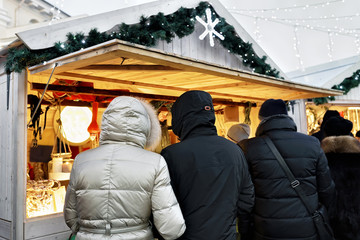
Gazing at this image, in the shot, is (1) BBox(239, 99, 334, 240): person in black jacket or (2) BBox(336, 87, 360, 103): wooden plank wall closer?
(1) BBox(239, 99, 334, 240): person in black jacket

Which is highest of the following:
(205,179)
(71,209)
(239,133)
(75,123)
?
(75,123)

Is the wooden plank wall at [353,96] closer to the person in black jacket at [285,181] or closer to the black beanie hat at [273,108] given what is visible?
the black beanie hat at [273,108]

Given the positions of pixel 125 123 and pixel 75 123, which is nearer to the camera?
pixel 125 123

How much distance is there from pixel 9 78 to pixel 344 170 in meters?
3.72

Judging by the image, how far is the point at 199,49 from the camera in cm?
466

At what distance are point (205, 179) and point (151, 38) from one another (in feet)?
7.20

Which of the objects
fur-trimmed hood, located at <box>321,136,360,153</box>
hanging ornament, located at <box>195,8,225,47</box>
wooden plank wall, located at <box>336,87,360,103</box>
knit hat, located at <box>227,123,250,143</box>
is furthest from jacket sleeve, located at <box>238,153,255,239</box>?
wooden plank wall, located at <box>336,87,360,103</box>

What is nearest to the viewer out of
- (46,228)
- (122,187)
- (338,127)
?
(122,187)

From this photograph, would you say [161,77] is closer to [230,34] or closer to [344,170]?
[230,34]

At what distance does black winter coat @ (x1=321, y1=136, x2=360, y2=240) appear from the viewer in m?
3.26

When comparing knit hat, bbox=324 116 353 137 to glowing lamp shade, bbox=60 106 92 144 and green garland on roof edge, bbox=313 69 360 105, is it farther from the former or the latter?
green garland on roof edge, bbox=313 69 360 105

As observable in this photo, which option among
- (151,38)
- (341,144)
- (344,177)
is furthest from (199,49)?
(344,177)

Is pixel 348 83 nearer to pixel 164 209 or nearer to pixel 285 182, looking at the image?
pixel 285 182

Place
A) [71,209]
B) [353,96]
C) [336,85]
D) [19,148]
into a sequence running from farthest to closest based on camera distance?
1. [353,96]
2. [336,85]
3. [19,148]
4. [71,209]
